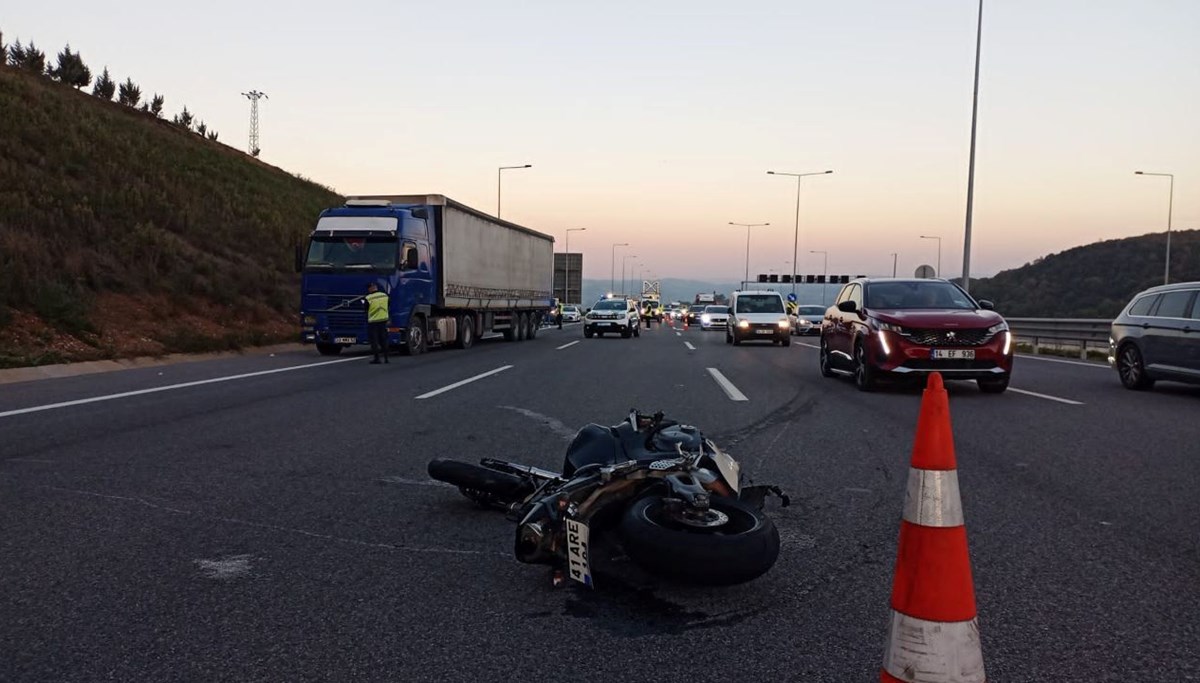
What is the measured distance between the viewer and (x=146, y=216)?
28.8 m

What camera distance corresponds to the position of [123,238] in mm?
25156

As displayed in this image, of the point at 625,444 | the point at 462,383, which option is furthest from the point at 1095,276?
the point at 625,444

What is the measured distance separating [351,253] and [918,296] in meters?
12.3

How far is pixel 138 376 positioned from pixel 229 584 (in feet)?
35.3

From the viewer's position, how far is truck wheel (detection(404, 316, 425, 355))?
19.6m

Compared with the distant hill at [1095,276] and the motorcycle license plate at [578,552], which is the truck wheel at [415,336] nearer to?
the motorcycle license plate at [578,552]

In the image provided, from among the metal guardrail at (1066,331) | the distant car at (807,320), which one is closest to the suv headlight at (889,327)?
the metal guardrail at (1066,331)

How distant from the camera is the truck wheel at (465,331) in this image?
2319 centimetres

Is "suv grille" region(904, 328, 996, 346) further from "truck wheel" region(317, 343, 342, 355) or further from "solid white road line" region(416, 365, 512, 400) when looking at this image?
"truck wheel" region(317, 343, 342, 355)

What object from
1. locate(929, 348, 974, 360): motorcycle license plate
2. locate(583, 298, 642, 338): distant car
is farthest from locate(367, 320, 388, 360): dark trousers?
locate(583, 298, 642, 338): distant car


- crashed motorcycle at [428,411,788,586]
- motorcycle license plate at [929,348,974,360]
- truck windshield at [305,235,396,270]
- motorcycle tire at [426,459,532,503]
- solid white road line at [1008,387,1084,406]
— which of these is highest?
truck windshield at [305,235,396,270]

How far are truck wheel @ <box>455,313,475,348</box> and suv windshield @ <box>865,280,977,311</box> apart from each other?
12942 mm

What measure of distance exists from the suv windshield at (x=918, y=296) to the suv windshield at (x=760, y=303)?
1488cm

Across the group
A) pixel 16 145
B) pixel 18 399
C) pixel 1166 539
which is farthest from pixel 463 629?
pixel 16 145
